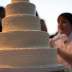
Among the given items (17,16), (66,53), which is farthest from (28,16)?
(66,53)

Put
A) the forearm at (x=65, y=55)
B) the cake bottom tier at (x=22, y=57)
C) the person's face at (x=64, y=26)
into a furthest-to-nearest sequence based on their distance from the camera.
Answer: the person's face at (x=64, y=26) → the forearm at (x=65, y=55) → the cake bottom tier at (x=22, y=57)

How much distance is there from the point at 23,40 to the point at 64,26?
79 cm

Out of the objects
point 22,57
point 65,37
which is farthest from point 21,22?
point 65,37

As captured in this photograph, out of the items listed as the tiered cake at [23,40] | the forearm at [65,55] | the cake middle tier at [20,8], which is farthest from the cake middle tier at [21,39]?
the forearm at [65,55]

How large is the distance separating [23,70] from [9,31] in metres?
0.22


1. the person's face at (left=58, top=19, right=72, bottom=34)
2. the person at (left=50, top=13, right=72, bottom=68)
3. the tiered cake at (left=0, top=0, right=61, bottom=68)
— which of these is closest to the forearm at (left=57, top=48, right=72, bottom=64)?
the person at (left=50, top=13, right=72, bottom=68)

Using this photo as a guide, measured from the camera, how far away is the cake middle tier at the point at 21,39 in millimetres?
1341

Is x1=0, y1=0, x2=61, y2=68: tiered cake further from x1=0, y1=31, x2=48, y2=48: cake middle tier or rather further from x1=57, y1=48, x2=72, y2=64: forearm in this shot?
x1=57, y1=48, x2=72, y2=64: forearm

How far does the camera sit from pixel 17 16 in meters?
1.38

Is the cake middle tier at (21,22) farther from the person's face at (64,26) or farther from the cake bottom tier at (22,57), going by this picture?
the person's face at (64,26)

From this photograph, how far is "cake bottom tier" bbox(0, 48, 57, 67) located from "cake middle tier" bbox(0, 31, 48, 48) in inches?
1.4

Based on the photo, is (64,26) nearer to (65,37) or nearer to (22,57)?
(65,37)

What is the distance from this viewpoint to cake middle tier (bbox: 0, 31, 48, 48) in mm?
1341

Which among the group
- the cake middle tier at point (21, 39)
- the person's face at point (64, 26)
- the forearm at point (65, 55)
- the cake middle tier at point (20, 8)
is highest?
the cake middle tier at point (20, 8)
